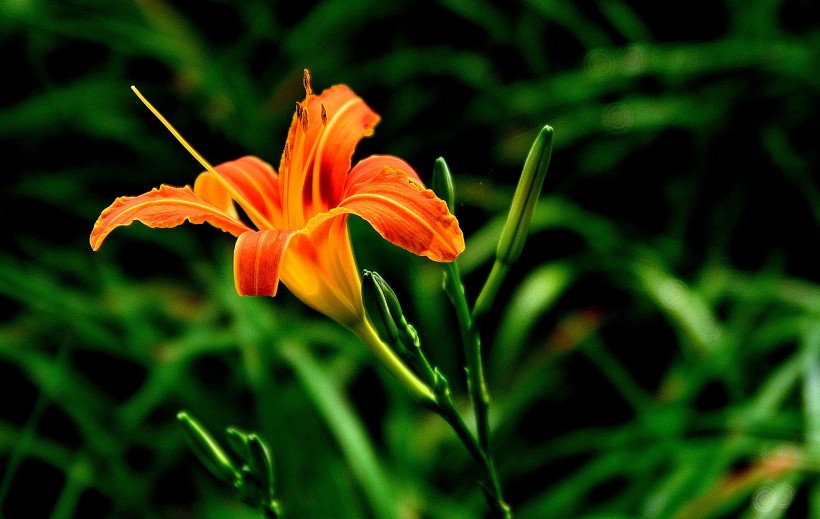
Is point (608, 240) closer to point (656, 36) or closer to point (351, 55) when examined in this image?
point (656, 36)

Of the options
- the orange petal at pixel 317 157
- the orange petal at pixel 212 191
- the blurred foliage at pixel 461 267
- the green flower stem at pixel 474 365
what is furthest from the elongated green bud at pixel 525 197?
the blurred foliage at pixel 461 267

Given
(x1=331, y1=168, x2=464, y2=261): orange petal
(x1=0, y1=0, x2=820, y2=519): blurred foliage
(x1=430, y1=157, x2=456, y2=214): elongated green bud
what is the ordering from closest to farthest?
(x1=331, y1=168, x2=464, y2=261): orange petal
(x1=430, y1=157, x2=456, y2=214): elongated green bud
(x1=0, y1=0, x2=820, y2=519): blurred foliage

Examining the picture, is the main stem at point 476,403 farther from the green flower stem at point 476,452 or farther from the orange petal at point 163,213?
the orange petal at point 163,213

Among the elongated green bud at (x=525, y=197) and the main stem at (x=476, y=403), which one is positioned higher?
the elongated green bud at (x=525, y=197)

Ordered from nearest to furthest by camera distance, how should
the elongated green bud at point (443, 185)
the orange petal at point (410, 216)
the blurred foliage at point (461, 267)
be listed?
the orange petal at point (410, 216), the elongated green bud at point (443, 185), the blurred foliage at point (461, 267)

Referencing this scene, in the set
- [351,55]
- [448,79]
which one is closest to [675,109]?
[448,79]

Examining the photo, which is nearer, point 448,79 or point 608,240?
point 608,240

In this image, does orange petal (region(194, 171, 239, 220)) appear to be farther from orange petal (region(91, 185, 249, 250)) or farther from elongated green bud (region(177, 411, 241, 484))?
elongated green bud (region(177, 411, 241, 484))

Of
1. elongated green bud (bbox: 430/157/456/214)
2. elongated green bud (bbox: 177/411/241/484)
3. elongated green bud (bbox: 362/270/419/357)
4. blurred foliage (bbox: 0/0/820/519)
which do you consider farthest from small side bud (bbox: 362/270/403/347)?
blurred foliage (bbox: 0/0/820/519)
